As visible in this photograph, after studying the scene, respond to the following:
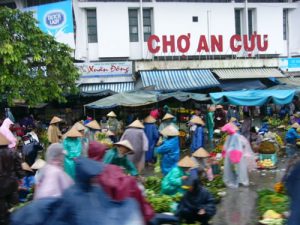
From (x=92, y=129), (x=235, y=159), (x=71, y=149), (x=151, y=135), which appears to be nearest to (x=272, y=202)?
(x=235, y=159)

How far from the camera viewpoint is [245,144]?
10320 mm

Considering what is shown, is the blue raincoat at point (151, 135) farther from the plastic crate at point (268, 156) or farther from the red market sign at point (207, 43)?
the red market sign at point (207, 43)

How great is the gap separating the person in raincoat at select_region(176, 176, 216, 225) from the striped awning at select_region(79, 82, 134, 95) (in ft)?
51.4

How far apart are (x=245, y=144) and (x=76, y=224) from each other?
716 centimetres

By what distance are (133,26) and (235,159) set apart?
1570 cm

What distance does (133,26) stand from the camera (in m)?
24.4

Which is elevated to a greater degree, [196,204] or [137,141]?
[137,141]

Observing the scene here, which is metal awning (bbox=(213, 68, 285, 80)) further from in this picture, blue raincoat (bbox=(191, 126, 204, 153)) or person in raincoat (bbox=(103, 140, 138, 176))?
person in raincoat (bbox=(103, 140, 138, 176))

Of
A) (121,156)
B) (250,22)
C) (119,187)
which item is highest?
(250,22)

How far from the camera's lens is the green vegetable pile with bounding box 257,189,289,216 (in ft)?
25.3

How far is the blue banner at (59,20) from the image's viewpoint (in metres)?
22.5

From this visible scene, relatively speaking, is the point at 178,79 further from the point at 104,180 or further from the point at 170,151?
the point at 104,180

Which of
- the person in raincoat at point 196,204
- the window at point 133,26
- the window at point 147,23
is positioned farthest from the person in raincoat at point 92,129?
the window at point 147,23

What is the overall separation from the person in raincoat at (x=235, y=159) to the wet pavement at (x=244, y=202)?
25 centimetres
